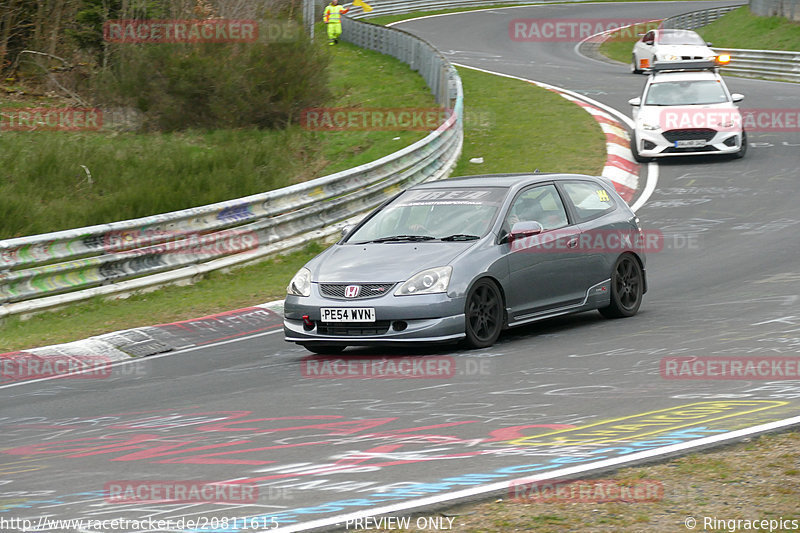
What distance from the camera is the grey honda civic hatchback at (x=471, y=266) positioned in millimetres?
9703

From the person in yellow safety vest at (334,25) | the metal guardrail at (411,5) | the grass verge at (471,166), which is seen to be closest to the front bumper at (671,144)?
the grass verge at (471,166)

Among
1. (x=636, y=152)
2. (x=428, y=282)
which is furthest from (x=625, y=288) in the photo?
(x=636, y=152)

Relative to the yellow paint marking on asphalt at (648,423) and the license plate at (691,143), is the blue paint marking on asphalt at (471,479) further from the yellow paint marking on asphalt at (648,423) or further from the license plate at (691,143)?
the license plate at (691,143)

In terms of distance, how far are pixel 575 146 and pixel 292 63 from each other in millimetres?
6931

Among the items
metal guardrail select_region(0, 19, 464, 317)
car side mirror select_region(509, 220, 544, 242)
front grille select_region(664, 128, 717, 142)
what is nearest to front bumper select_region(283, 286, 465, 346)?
car side mirror select_region(509, 220, 544, 242)

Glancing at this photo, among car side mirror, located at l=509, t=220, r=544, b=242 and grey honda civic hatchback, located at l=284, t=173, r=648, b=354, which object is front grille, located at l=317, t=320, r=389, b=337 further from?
car side mirror, located at l=509, t=220, r=544, b=242

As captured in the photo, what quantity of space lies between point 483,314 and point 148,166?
10.9m

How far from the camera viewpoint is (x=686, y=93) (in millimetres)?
23641

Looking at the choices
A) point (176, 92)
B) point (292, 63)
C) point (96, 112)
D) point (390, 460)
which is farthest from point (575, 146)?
point (390, 460)

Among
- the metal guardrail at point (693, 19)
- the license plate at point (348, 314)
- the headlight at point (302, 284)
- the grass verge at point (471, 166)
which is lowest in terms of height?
the grass verge at point (471, 166)

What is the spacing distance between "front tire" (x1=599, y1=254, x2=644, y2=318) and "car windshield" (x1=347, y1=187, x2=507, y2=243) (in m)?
1.56

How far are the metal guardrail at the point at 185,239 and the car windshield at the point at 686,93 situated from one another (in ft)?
18.5

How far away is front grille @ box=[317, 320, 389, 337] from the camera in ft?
31.8

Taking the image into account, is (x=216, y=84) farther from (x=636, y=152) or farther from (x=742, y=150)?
(x=742, y=150)
